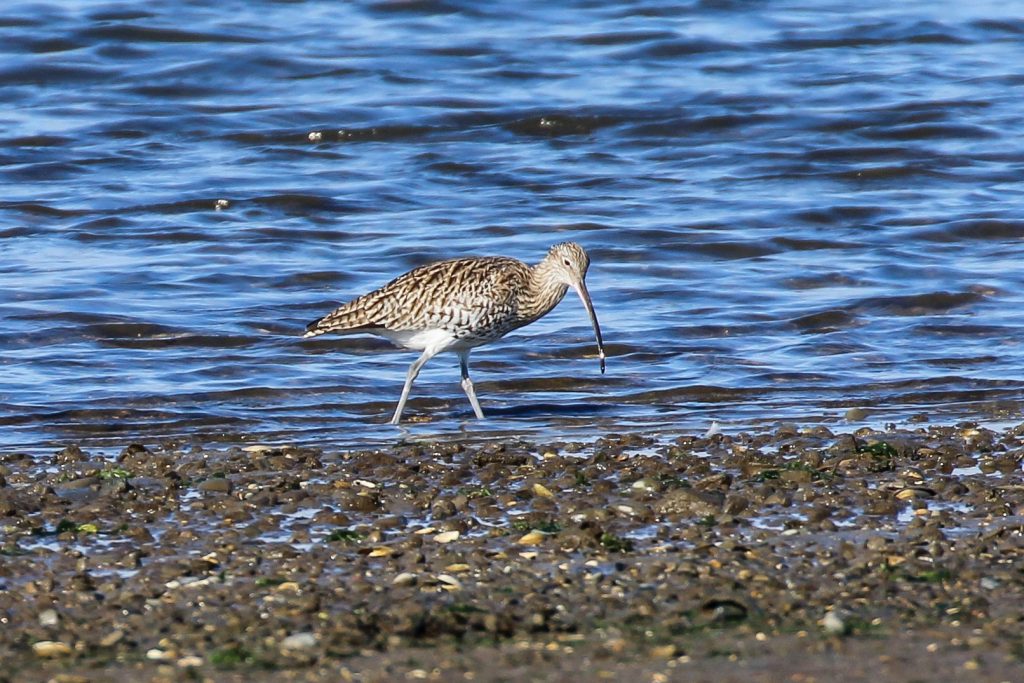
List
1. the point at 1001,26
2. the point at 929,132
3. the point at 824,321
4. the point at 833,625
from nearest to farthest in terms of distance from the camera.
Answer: the point at 833,625
the point at 824,321
the point at 929,132
the point at 1001,26

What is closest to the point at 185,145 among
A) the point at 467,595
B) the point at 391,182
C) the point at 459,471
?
the point at 391,182

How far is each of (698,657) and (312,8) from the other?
22125 mm

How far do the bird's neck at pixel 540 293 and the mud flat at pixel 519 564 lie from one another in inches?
95.4

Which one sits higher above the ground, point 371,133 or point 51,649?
point 51,649

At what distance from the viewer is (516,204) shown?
17.2 meters

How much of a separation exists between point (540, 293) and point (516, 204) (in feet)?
19.0

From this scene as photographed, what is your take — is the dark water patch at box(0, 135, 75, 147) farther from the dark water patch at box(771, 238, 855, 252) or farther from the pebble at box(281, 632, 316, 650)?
the pebble at box(281, 632, 316, 650)

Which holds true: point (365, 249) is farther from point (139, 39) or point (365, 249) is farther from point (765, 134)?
point (139, 39)

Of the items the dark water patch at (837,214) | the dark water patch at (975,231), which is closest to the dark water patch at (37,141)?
the dark water patch at (837,214)

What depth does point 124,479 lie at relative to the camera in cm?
809

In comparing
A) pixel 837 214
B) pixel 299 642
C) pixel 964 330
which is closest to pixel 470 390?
pixel 964 330

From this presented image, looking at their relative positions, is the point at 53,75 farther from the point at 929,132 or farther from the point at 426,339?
the point at 426,339

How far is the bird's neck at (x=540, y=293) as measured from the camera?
37.3ft

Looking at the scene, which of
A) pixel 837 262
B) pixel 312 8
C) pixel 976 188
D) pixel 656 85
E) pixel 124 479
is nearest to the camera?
pixel 124 479
